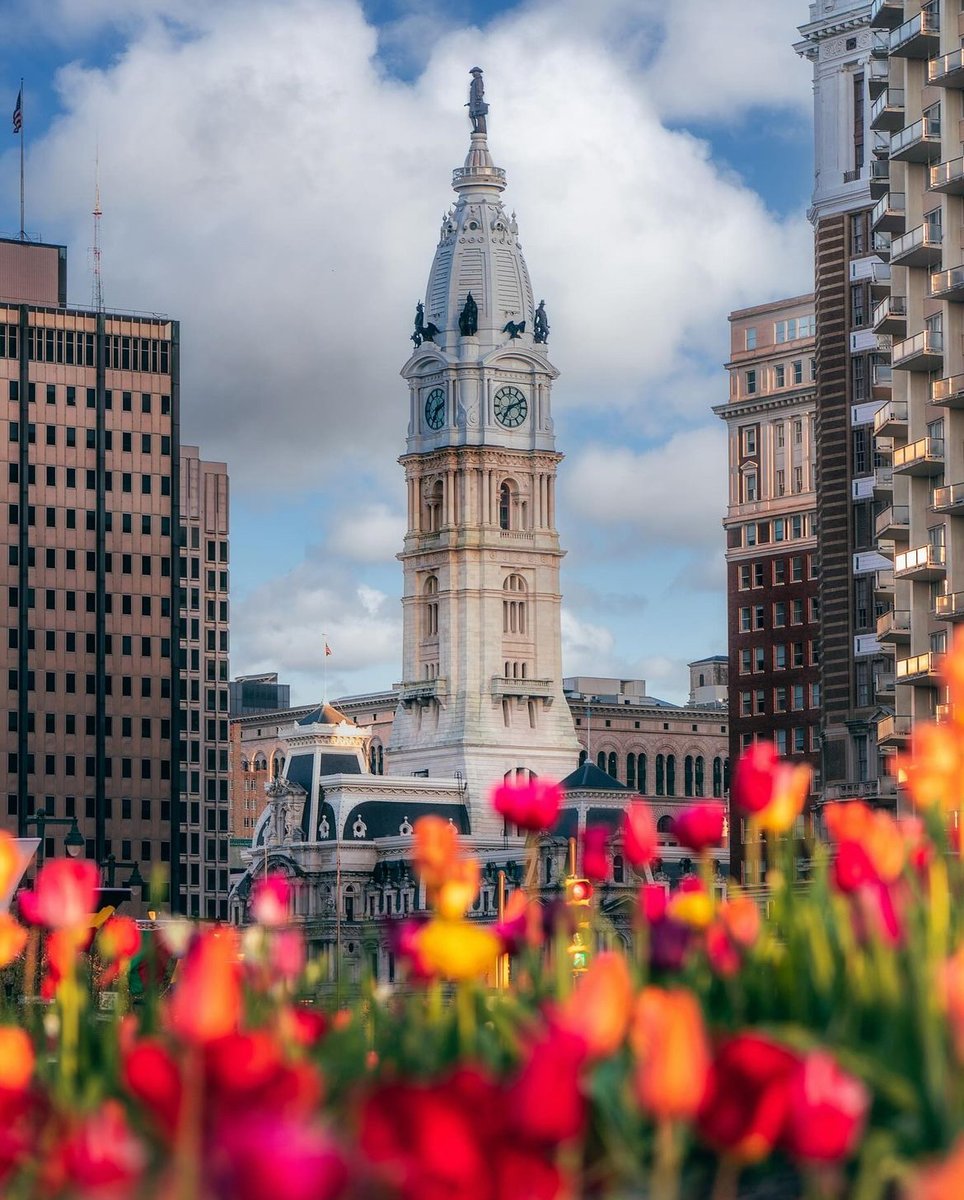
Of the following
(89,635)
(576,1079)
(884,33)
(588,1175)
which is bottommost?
(588,1175)

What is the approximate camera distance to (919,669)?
78062 millimetres

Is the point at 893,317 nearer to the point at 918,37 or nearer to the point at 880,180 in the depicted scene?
the point at 880,180

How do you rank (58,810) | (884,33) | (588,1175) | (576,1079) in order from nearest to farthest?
(576,1079) → (588,1175) → (884,33) → (58,810)

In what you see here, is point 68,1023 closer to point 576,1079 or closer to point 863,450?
point 576,1079

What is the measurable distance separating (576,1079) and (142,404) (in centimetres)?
18794

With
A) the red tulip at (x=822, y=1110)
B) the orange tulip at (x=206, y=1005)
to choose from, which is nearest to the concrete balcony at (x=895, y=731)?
the orange tulip at (x=206, y=1005)

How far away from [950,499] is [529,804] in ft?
212

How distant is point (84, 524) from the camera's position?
19100cm

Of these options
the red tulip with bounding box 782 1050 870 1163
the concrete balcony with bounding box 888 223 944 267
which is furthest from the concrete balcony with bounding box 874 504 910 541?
the red tulip with bounding box 782 1050 870 1163

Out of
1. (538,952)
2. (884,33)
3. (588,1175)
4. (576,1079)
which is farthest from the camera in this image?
(884,33)

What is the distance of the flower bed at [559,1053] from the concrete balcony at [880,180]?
76498 mm

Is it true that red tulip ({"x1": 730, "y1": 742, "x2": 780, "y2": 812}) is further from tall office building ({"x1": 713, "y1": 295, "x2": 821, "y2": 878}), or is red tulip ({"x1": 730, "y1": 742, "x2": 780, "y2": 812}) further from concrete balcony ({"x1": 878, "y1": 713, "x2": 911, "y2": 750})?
tall office building ({"x1": 713, "y1": 295, "x2": 821, "y2": 878})

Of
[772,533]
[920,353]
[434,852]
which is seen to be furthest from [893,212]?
[772,533]

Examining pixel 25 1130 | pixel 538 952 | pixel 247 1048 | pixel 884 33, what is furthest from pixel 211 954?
pixel 884 33
